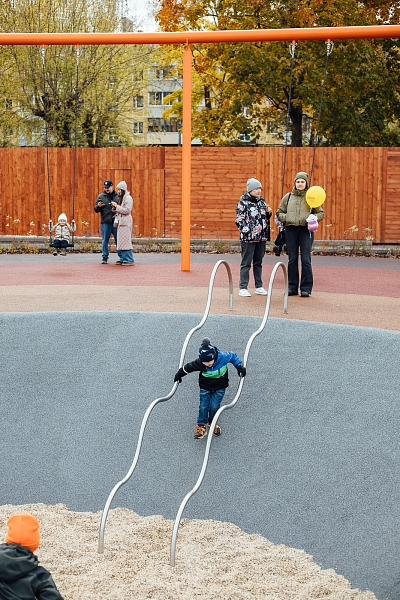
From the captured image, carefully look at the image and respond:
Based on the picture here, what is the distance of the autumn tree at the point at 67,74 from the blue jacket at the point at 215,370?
23.2 meters

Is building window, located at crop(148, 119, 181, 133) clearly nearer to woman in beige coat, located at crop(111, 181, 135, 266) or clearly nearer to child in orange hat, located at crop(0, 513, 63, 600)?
woman in beige coat, located at crop(111, 181, 135, 266)

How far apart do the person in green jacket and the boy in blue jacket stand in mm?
4328

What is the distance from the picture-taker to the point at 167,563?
6434mm

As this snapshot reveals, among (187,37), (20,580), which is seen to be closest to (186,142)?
(187,37)

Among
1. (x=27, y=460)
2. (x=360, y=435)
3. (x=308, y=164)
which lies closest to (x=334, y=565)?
(x=360, y=435)

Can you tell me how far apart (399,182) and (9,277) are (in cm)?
1181

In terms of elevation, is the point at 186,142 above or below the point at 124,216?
above

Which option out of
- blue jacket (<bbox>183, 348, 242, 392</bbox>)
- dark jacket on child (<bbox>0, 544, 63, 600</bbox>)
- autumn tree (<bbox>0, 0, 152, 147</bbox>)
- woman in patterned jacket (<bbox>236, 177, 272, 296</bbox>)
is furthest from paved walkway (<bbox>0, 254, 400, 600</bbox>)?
autumn tree (<bbox>0, 0, 152, 147</bbox>)

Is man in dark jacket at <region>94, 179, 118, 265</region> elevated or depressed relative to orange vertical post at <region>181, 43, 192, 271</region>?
depressed

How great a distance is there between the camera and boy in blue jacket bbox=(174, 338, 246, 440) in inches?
312

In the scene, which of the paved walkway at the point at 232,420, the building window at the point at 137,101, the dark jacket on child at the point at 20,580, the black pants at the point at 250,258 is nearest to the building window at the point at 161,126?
the building window at the point at 137,101

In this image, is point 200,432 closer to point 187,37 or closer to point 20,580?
point 20,580

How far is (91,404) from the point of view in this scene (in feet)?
29.6

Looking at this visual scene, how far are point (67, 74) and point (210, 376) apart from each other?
2549 cm
